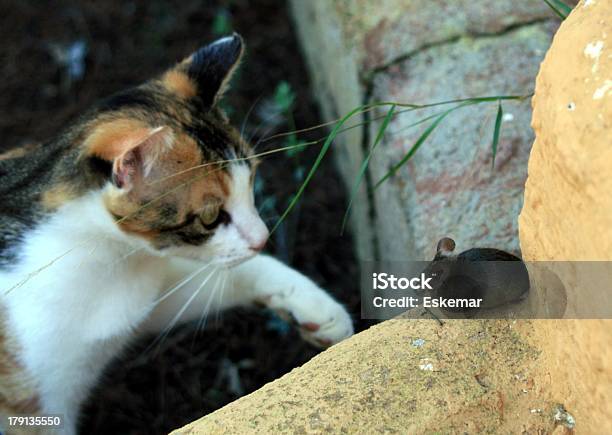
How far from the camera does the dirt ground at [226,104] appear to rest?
2248mm

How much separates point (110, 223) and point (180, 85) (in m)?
0.40

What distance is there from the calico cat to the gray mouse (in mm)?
501

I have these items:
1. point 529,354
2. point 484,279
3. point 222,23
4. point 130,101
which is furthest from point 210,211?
point 222,23

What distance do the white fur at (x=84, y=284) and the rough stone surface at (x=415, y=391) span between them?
0.48m

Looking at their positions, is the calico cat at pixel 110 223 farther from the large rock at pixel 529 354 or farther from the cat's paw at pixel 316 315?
the large rock at pixel 529 354

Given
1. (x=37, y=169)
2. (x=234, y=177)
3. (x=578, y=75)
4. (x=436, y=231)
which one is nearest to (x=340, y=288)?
(x=436, y=231)

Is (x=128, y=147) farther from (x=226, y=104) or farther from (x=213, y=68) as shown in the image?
(x=226, y=104)

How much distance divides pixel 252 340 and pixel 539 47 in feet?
3.88

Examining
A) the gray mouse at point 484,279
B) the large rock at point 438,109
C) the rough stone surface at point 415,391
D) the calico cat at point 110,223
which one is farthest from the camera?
the large rock at point 438,109

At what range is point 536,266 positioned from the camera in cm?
131

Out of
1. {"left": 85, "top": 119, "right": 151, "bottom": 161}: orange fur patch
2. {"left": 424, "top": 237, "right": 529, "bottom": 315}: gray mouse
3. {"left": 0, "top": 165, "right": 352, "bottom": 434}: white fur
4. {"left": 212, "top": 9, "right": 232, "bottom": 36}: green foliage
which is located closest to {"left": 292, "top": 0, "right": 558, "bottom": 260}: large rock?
{"left": 424, "top": 237, "right": 529, "bottom": 315}: gray mouse

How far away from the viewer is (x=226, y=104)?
2.90m

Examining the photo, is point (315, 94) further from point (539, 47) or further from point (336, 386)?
point (336, 386)

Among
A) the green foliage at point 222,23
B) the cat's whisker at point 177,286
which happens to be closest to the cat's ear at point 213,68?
the cat's whisker at point 177,286
